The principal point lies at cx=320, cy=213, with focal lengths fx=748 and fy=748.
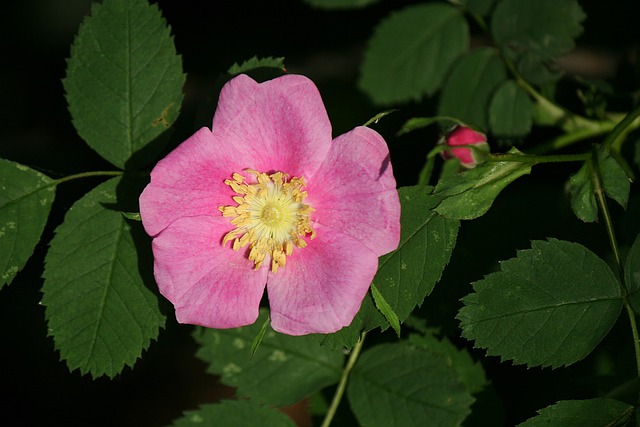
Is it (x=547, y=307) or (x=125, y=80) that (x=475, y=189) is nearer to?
(x=547, y=307)

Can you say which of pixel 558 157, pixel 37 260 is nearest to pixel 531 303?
pixel 558 157

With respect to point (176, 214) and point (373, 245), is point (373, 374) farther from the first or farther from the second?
point (176, 214)

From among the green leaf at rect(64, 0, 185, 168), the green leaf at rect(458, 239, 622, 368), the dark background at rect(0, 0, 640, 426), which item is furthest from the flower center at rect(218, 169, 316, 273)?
the dark background at rect(0, 0, 640, 426)

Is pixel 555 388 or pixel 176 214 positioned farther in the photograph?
pixel 555 388

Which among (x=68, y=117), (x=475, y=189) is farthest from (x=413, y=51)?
(x=68, y=117)

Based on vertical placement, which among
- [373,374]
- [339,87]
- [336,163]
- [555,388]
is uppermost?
[336,163]

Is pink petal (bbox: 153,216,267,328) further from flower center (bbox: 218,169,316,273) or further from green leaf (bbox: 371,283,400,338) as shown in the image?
green leaf (bbox: 371,283,400,338)

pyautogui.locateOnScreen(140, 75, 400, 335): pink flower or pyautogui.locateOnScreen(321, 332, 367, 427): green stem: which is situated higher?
pyautogui.locateOnScreen(140, 75, 400, 335): pink flower

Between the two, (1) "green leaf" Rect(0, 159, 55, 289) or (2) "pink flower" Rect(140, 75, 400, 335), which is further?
(1) "green leaf" Rect(0, 159, 55, 289)
